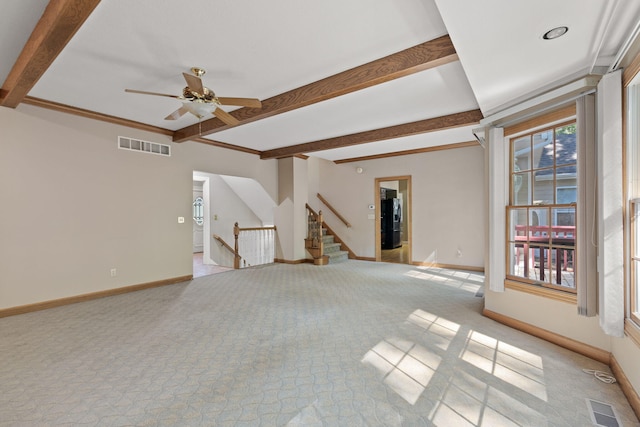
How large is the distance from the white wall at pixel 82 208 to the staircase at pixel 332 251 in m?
3.24

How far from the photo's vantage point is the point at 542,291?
2.89 meters

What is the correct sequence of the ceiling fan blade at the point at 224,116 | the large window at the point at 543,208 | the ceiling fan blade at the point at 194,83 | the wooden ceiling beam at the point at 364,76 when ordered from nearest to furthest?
the wooden ceiling beam at the point at 364,76
the ceiling fan blade at the point at 194,83
the large window at the point at 543,208
the ceiling fan blade at the point at 224,116

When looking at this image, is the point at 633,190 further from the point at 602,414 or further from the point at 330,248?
the point at 330,248

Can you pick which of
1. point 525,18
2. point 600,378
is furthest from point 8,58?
point 600,378

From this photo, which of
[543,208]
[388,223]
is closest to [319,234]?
[388,223]

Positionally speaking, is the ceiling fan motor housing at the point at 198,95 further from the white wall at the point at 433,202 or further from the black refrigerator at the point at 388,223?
the black refrigerator at the point at 388,223

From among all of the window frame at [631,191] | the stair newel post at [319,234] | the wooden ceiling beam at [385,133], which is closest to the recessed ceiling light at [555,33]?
the window frame at [631,191]

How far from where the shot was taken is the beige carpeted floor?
1815 mm

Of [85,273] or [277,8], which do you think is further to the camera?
[85,273]

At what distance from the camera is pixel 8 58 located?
2830 mm

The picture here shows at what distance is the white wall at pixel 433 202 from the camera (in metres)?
6.20

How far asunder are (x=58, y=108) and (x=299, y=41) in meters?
3.66

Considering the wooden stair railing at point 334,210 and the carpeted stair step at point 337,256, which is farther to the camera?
the wooden stair railing at point 334,210

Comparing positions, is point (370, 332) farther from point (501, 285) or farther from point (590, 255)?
point (590, 255)
